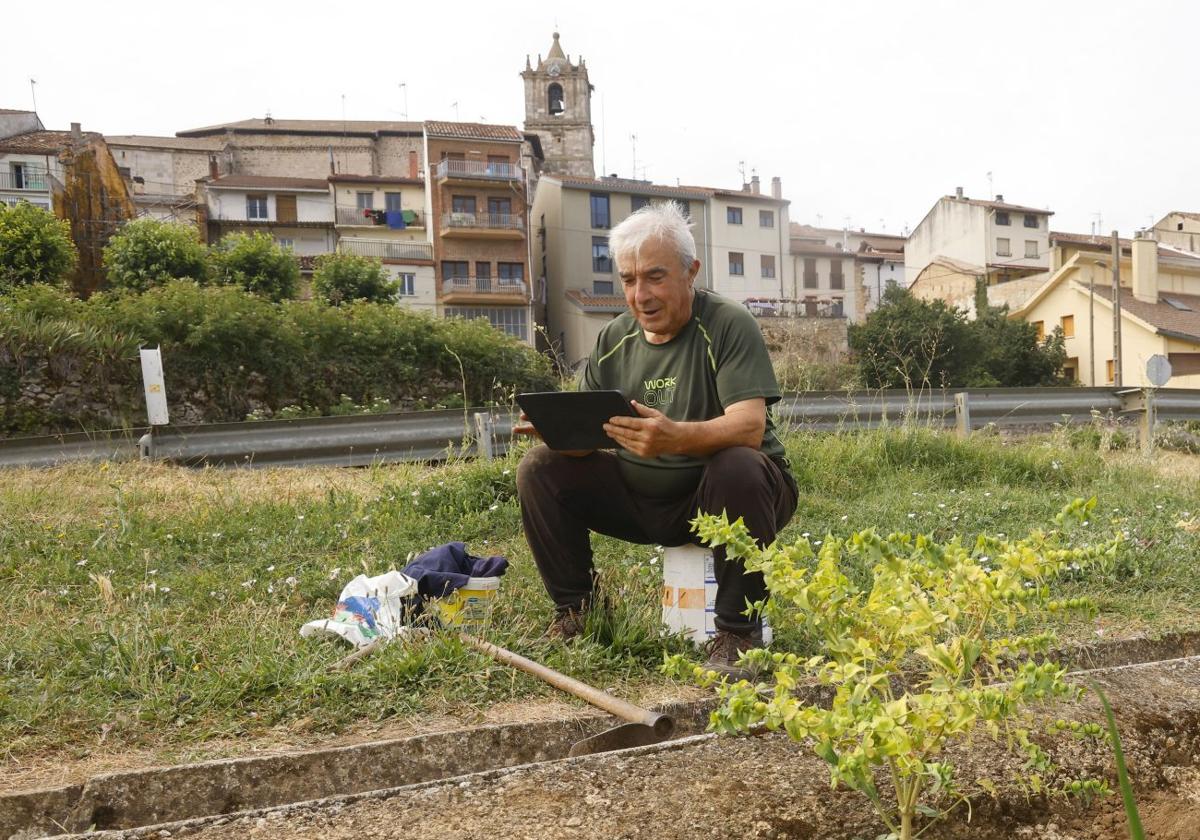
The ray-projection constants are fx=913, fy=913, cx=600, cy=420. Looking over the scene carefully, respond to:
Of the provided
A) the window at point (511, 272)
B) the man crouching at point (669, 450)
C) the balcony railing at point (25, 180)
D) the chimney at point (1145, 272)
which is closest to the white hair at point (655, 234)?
the man crouching at point (669, 450)

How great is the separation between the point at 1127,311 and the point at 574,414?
40.5m

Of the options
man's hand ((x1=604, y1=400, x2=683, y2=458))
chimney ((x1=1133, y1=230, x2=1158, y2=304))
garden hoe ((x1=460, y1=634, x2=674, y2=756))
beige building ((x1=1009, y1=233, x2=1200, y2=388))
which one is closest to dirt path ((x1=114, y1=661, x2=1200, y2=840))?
garden hoe ((x1=460, y1=634, x2=674, y2=756))

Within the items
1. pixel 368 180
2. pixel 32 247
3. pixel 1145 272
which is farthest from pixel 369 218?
pixel 1145 272

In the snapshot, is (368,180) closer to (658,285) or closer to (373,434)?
(373,434)

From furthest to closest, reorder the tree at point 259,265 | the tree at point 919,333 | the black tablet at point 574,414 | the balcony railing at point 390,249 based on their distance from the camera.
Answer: the balcony railing at point 390,249
the tree at point 919,333
the tree at point 259,265
the black tablet at point 574,414

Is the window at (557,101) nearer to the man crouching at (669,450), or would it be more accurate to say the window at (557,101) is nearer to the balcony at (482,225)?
the balcony at (482,225)

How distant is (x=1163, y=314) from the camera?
38344 mm

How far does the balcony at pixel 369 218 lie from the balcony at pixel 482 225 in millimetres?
3507

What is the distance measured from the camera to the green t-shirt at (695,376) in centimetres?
289

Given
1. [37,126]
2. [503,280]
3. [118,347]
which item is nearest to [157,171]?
[37,126]

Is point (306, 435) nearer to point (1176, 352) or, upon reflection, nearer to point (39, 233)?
point (39, 233)

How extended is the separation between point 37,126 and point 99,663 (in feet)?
176

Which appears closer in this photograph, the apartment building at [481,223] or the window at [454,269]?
the apartment building at [481,223]

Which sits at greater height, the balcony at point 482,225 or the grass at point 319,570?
the balcony at point 482,225
